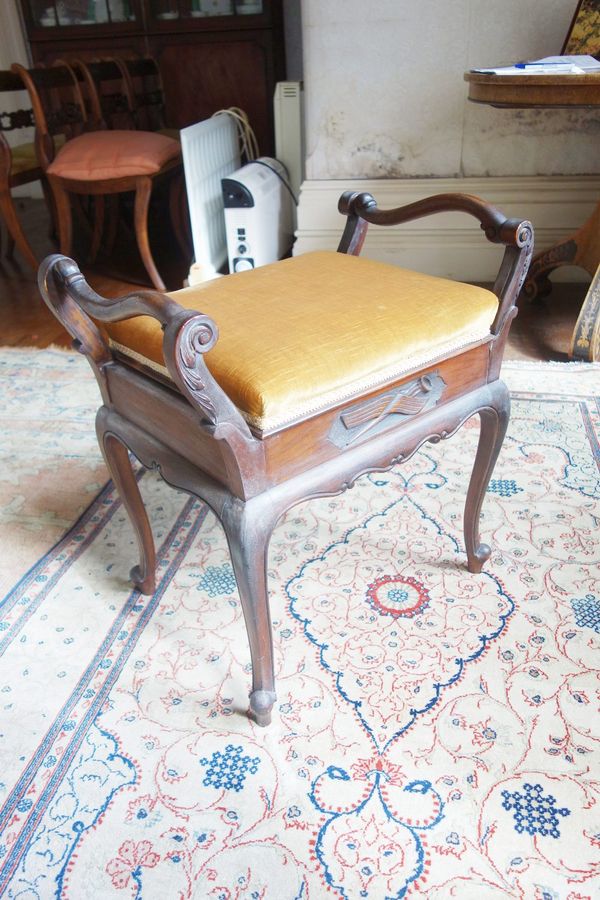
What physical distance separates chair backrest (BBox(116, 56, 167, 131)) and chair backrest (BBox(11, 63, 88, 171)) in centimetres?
31

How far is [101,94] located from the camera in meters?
3.10

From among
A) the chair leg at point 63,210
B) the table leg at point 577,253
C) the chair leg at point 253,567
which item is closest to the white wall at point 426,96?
the table leg at point 577,253

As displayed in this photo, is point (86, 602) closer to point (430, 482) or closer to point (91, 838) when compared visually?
point (91, 838)

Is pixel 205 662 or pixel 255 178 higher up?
pixel 255 178

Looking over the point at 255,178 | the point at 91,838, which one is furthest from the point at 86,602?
the point at 255,178

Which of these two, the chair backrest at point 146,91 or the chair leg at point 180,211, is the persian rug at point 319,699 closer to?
the chair leg at point 180,211

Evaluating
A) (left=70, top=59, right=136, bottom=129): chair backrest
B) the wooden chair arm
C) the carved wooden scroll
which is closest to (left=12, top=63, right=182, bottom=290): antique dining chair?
(left=70, top=59, right=136, bottom=129): chair backrest

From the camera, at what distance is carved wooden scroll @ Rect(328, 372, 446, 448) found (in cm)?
89

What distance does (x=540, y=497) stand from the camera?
1.44m

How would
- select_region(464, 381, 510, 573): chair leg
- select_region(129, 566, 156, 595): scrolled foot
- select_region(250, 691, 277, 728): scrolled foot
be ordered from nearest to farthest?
select_region(250, 691, 277, 728): scrolled foot < select_region(464, 381, 510, 573): chair leg < select_region(129, 566, 156, 595): scrolled foot

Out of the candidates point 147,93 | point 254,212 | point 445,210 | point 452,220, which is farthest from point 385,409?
point 147,93

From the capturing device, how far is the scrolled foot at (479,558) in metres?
1.22

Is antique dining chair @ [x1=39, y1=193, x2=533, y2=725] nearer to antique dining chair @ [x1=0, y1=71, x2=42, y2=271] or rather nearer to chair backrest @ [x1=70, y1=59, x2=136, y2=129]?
antique dining chair @ [x1=0, y1=71, x2=42, y2=271]

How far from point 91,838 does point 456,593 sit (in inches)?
26.9
